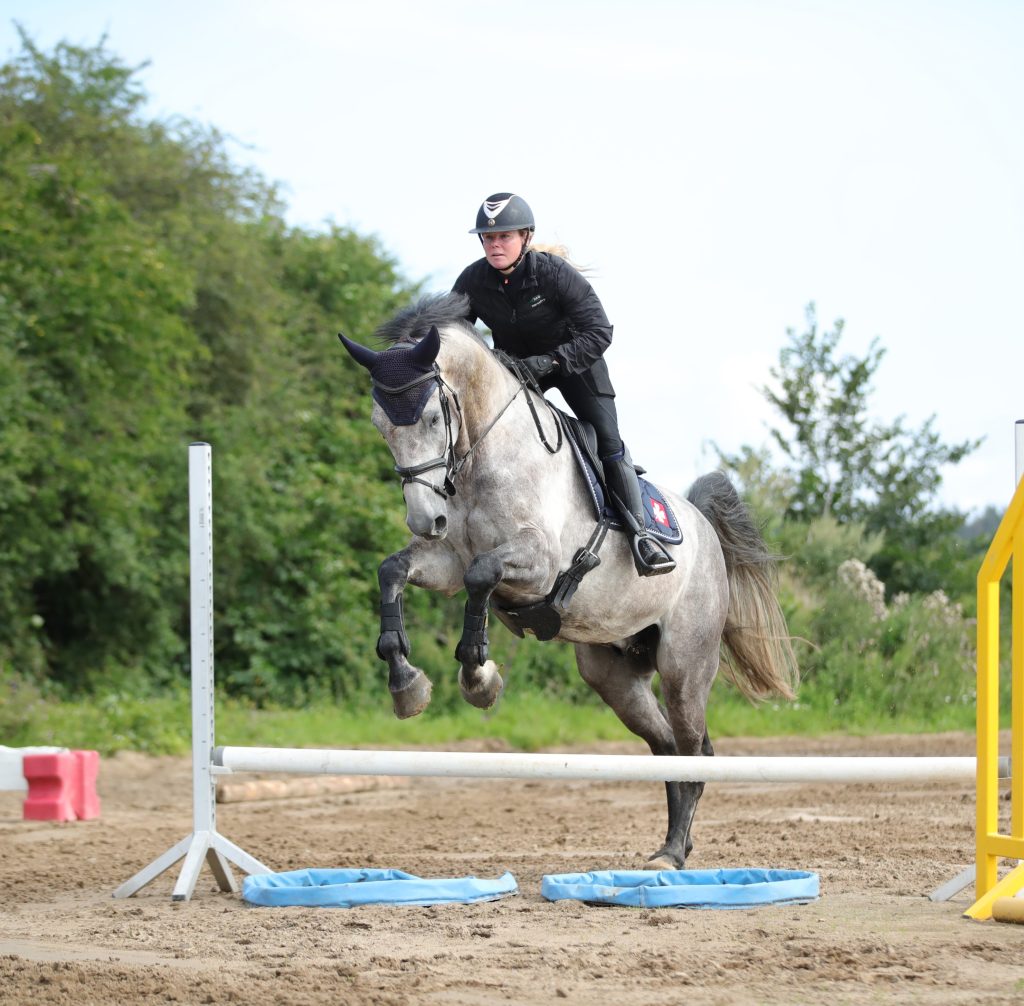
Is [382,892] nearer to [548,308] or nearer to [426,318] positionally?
[426,318]

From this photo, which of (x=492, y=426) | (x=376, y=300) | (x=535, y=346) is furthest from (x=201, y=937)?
(x=376, y=300)

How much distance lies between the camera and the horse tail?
6.21m

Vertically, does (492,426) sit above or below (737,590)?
above

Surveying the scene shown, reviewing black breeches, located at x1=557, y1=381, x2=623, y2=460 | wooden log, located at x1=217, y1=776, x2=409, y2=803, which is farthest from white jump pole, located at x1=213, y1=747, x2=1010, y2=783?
wooden log, located at x1=217, y1=776, x2=409, y2=803

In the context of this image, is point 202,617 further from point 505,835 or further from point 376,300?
point 376,300

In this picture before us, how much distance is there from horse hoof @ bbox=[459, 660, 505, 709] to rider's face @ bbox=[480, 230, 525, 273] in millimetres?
1509

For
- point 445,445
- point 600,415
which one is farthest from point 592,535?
point 445,445

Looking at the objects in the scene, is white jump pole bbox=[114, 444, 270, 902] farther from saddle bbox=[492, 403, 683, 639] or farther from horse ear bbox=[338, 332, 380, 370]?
saddle bbox=[492, 403, 683, 639]

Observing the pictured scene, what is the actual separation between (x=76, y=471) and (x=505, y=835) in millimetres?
7470

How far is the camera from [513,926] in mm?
4383

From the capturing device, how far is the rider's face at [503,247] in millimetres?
5027

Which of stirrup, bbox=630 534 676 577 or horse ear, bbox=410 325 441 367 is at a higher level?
horse ear, bbox=410 325 441 367

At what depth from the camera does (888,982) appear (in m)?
3.45

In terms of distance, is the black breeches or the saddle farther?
the black breeches
